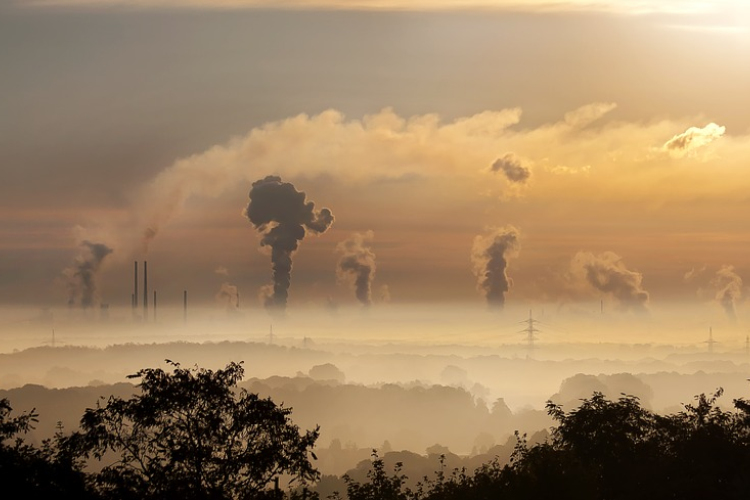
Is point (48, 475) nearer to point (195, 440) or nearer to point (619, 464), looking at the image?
point (195, 440)

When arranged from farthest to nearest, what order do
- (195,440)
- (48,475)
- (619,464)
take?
(619,464), (48,475), (195,440)

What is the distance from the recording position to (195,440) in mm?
47750

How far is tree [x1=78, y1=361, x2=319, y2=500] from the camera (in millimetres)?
46875

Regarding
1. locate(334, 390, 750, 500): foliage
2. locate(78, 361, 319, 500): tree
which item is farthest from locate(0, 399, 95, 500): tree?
locate(334, 390, 750, 500): foliage

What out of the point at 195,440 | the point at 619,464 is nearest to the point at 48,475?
the point at 195,440

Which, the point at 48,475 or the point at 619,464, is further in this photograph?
the point at 619,464

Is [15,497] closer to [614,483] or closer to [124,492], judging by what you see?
[124,492]

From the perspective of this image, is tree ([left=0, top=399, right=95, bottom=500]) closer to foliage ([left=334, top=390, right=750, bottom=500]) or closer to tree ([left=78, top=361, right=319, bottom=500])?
tree ([left=78, top=361, right=319, bottom=500])

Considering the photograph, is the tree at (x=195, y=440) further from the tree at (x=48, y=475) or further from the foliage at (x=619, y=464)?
the foliage at (x=619, y=464)

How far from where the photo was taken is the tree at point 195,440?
4688 centimetres

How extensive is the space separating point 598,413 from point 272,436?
34951mm

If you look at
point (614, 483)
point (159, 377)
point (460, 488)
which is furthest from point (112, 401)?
point (614, 483)

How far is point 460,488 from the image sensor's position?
→ 206 ft

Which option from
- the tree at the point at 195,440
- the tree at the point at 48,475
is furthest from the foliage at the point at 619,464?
the tree at the point at 48,475
